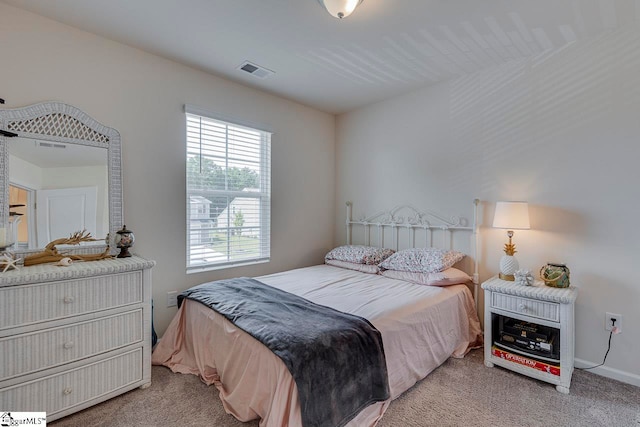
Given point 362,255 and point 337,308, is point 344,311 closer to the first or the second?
point 337,308

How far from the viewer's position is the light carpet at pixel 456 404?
1648mm

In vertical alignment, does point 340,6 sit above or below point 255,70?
below

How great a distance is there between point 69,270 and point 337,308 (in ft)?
5.19

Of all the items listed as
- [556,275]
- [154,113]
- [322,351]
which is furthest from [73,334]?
[556,275]

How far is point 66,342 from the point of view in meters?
1.67

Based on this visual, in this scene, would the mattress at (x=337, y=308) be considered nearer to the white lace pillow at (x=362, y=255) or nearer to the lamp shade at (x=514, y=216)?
the white lace pillow at (x=362, y=255)

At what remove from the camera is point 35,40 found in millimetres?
1952

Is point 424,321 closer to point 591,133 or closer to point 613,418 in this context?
point 613,418

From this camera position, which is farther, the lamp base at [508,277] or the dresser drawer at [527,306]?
the lamp base at [508,277]

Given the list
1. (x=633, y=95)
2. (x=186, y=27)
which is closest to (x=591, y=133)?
(x=633, y=95)

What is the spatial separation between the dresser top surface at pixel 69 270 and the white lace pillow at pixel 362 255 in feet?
6.09

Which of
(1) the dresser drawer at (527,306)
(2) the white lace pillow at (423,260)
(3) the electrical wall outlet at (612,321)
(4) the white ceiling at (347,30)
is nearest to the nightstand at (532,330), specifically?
(1) the dresser drawer at (527,306)

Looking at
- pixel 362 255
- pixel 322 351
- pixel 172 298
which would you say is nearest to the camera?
pixel 322 351

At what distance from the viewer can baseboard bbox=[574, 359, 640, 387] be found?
200cm
